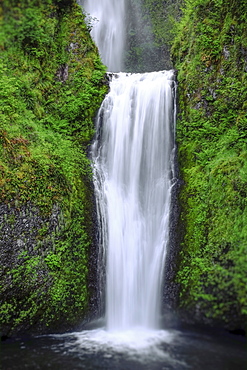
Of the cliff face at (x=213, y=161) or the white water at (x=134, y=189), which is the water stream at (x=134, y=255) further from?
the cliff face at (x=213, y=161)

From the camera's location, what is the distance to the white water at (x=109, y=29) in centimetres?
2006

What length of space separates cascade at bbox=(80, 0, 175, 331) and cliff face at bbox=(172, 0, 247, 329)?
53cm

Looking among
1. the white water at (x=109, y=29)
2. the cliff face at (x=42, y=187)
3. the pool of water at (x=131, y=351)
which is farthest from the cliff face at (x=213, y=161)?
the white water at (x=109, y=29)

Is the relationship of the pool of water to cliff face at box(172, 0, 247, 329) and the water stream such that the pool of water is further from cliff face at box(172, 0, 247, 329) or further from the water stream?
cliff face at box(172, 0, 247, 329)

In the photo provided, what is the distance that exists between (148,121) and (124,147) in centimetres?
112

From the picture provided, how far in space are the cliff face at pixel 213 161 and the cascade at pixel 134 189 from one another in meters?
0.53

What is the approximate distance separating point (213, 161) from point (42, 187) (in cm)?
434

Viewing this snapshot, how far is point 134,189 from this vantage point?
28.6 feet

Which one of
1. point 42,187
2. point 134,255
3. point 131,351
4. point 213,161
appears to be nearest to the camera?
point 131,351

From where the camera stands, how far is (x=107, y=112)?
9969mm

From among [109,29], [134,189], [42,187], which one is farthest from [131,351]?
[109,29]

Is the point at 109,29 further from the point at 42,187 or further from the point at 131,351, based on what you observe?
the point at 131,351

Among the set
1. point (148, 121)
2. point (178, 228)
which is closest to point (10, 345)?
point (178, 228)

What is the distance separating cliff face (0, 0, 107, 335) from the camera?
666 centimetres
